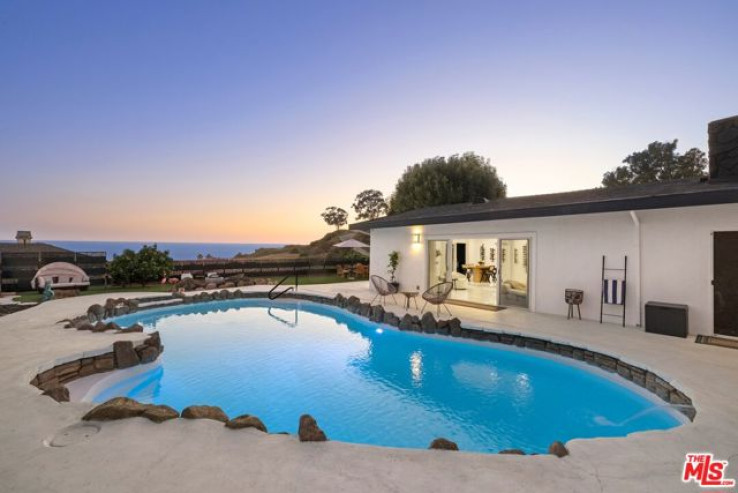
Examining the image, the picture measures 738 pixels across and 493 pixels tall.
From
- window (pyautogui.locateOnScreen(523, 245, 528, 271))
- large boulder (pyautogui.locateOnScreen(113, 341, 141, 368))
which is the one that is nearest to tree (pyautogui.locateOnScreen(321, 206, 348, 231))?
window (pyautogui.locateOnScreen(523, 245, 528, 271))

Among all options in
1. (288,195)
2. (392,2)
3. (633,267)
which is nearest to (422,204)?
(288,195)

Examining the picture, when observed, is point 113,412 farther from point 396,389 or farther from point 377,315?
point 377,315

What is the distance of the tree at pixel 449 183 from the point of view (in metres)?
27.1

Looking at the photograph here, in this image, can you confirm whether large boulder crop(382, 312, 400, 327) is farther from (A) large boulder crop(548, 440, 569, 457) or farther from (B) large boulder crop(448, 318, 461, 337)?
(A) large boulder crop(548, 440, 569, 457)

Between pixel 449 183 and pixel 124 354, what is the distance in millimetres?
24771

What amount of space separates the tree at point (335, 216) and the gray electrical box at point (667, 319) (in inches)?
1817

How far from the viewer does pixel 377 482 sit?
2377 millimetres

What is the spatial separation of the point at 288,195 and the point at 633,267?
55.5 ft

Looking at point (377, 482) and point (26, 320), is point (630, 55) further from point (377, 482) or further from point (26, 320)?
point (26, 320)

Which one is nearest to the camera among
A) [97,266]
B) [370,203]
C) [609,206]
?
[609,206]

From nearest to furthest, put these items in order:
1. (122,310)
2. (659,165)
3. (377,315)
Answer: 1. (377,315)
2. (122,310)
3. (659,165)

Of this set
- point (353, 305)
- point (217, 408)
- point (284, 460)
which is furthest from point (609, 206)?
point (217, 408)

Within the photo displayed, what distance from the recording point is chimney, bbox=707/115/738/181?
295 inches

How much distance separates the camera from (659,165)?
34750 millimetres
